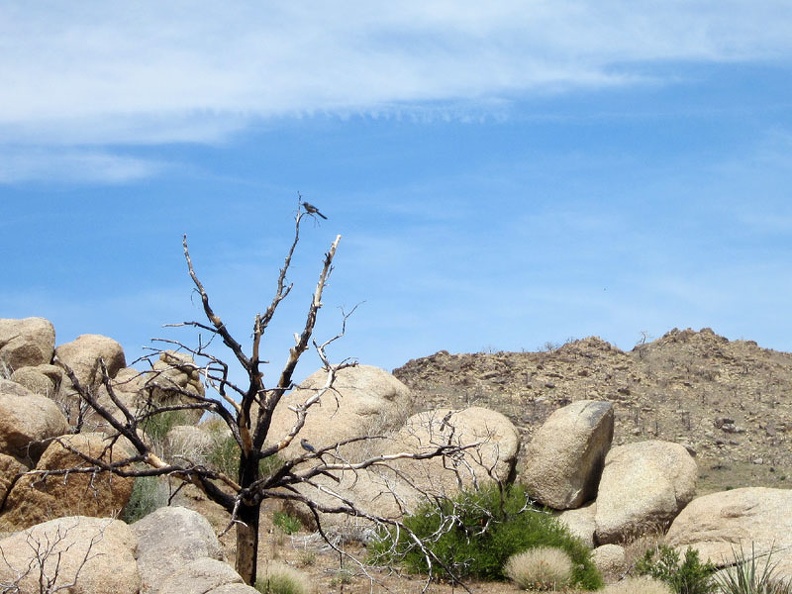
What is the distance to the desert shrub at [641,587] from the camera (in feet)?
46.7

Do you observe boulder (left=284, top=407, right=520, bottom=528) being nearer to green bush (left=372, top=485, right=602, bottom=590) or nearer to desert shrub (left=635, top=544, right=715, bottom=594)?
green bush (left=372, top=485, right=602, bottom=590)

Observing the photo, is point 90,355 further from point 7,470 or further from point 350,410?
point 7,470

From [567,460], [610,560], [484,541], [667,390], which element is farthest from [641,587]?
[667,390]

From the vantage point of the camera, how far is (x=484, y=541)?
16.3m

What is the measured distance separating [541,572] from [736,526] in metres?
4.12

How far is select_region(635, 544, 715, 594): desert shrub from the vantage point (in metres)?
14.9

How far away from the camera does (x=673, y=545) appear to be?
18.0 metres

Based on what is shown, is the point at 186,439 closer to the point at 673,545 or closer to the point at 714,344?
the point at 673,545

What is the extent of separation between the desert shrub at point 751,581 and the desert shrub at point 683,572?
0.20m

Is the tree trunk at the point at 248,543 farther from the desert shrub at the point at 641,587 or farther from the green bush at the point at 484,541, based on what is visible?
the desert shrub at the point at 641,587

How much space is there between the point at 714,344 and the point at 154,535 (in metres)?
30.8

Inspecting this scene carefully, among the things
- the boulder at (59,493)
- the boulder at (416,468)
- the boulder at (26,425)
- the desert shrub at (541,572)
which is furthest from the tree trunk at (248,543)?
the boulder at (416,468)

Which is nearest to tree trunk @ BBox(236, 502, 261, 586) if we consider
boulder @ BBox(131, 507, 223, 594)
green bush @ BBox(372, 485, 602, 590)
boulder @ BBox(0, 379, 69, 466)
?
boulder @ BBox(131, 507, 223, 594)

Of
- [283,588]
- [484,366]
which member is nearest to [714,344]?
[484,366]
